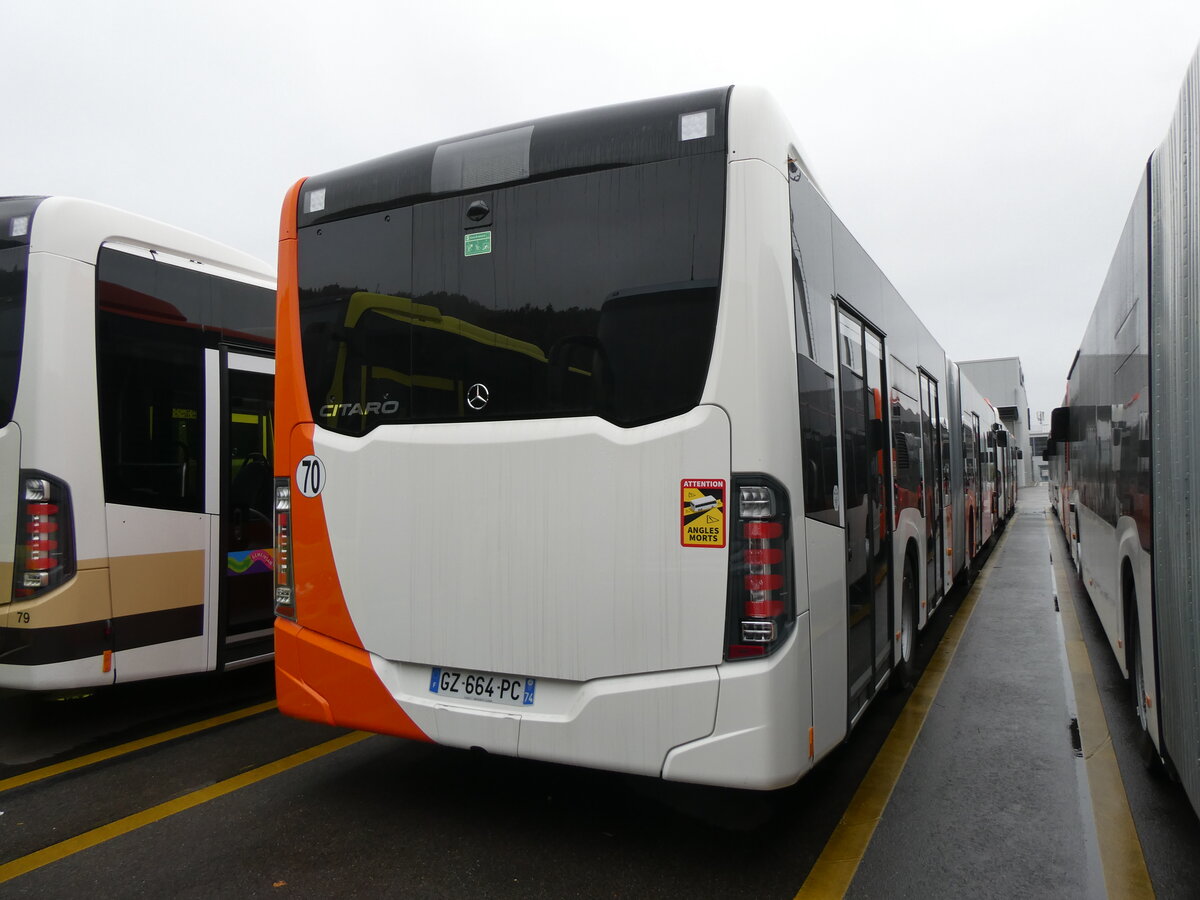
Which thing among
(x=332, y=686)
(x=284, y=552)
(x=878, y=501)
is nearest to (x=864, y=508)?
(x=878, y=501)

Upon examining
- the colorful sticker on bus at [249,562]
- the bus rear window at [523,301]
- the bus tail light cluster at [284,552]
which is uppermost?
the bus rear window at [523,301]

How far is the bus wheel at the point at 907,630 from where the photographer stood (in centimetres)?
588

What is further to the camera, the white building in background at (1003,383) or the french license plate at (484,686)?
the white building in background at (1003,383)

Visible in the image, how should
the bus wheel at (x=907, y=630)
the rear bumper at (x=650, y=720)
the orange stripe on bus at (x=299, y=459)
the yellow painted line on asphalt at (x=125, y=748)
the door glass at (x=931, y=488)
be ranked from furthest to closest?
the door glass at (x=931, y=488) → the bus wheel at (x=907, y=630) → the yellow painted line on asphalt at (x=125, y=748) → the orange stripe on bus at (x=299, y=459) → the rear bumper at (x=650, y=720)

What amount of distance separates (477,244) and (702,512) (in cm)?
152

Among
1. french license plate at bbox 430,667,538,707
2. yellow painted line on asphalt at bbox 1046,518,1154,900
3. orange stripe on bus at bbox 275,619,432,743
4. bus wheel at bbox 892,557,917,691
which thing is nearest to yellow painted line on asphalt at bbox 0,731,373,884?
orange stripe on bus at bbox 275,619,432,743

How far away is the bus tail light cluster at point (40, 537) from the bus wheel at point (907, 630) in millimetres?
5207

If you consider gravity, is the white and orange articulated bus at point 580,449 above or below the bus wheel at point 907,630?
above

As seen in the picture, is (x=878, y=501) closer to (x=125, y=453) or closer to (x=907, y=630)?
(x=907, y=630)

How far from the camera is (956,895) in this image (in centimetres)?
321

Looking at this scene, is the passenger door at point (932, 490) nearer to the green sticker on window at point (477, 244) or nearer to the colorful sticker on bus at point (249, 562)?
the green sticker on window at point (477, 244)

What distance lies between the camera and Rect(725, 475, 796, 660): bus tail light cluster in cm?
302

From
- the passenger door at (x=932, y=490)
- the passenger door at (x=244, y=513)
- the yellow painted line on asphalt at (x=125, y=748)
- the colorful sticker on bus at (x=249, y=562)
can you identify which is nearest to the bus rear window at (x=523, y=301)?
the passenger door at (x=244, y=513)

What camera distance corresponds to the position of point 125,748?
195 inches
